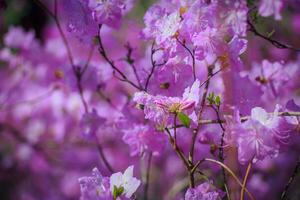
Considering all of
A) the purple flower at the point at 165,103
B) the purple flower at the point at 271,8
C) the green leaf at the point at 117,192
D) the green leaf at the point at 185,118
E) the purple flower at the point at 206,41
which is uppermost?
the purple flower at the point at 271,8

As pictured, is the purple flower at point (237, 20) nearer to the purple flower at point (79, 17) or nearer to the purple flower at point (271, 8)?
the purple flower at point (271, 8)

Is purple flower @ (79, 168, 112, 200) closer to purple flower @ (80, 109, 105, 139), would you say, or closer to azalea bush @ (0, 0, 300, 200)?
azalea bush @ (0, 0, 300, 200)

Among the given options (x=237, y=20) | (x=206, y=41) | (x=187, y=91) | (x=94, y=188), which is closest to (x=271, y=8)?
(x=237, y=20)

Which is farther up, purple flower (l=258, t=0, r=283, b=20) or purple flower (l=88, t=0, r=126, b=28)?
purple flower (l=88, t=0, r=126, b=28)

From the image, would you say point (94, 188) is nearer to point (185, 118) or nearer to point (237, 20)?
point (185, 118)

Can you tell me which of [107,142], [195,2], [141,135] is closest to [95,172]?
[141,135]

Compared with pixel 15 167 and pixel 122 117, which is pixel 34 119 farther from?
pixel 122 117

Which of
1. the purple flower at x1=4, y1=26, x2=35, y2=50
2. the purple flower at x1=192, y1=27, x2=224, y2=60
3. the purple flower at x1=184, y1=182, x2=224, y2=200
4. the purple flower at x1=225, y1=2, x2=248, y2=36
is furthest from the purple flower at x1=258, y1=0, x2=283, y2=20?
the purple flower at x1=4, y1=26, x2=35, y2=50

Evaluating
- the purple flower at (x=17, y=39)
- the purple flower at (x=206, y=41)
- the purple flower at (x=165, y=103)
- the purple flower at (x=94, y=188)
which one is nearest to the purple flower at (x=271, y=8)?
the purple flower at (x=206, y=41)
